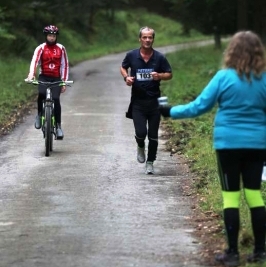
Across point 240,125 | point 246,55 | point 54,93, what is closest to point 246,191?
point 240,125

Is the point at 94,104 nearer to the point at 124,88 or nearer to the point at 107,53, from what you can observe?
the point at 124,88

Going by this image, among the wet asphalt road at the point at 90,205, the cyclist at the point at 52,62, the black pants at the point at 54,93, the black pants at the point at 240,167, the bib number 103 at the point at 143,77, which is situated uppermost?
the cyclist at the point at 52,62

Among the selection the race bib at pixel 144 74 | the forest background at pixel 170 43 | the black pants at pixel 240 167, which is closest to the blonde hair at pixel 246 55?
the black pants at pixel 240 167

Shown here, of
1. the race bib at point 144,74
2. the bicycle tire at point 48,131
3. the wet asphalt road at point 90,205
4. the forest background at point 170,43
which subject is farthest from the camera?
the bicycle tire at point 48,131

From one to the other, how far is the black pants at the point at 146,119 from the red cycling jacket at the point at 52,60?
2676 millimetres

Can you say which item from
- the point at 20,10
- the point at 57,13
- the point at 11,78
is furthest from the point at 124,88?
the point at 57,13

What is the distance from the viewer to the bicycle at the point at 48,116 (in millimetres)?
13513

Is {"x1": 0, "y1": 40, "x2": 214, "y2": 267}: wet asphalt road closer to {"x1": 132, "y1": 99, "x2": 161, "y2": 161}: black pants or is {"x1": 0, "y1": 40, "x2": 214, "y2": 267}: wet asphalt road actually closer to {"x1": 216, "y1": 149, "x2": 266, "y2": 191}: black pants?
{"x1": 132, "y1": 99, "x2": 161, "y2": 161}: black pants

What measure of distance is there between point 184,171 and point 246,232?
437cm

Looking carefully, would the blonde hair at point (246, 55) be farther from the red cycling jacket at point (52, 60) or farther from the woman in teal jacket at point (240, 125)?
the red cycling jacket at point (52, 60)

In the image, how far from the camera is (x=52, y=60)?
1402 cm

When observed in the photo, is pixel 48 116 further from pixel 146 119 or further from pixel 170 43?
pixel 170 43

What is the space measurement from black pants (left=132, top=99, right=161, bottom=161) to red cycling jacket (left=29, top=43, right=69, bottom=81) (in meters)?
2.68

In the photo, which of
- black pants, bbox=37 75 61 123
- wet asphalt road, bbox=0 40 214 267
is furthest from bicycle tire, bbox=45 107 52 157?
black pants, bbox=37 75 61 123
